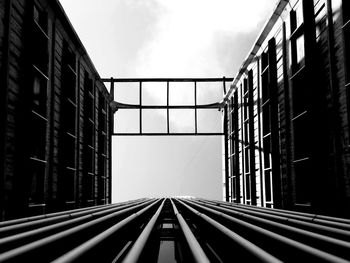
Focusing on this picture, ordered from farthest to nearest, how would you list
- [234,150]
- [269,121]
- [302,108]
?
[234,150] → [269,121] → [302,108]

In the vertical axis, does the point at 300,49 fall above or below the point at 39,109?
above

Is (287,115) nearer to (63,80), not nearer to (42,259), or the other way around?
(63,80)

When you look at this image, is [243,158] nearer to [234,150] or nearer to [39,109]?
[234,150]

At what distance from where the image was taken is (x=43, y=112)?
905 centimetres

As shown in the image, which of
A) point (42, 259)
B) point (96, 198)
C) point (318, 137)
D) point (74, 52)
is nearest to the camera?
point (42, 259)

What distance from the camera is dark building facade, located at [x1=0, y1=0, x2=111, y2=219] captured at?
6.98m

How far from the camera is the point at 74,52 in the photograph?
11719 millimetres

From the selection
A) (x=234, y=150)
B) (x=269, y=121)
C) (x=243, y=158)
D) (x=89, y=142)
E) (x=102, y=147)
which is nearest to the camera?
(x=269, y=121)

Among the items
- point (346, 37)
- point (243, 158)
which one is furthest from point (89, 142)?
point (346, 37)

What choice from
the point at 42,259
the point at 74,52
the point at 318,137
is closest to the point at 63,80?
the point at 74,52

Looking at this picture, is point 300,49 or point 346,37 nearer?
point 346,37

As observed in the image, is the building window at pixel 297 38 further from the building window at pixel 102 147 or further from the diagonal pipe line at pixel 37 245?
the building window at pixel 102 147

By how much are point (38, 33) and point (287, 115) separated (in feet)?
19.7

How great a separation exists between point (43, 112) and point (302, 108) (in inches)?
235
